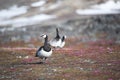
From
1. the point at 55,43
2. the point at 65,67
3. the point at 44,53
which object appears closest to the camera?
the point at 65,67

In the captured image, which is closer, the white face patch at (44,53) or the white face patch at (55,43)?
the white face patch at (44,53)

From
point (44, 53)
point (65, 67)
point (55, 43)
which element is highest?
point (44, 53)

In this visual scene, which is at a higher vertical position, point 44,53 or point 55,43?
point 44,53

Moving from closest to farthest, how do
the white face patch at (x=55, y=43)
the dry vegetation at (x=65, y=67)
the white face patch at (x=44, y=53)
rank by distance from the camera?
the dry vegetation at (x=65, y=67), the white face patch at (x=44, y=53), the white face patch at (x=55, y=43)

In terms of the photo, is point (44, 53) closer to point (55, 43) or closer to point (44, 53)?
point (44, 53)

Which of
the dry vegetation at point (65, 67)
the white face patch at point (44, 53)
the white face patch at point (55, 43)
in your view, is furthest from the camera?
the white face patch at point (55, 43)

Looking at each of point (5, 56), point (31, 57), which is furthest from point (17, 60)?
point (5, 56)

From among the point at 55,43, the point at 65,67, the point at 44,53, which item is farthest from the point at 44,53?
the point at 55,43

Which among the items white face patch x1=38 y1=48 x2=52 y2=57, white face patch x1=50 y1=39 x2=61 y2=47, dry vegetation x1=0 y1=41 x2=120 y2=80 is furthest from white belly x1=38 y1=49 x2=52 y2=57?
white face patch x1=50 y1=39 x2=61 y2=47

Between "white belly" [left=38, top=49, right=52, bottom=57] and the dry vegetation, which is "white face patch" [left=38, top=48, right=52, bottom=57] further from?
the dry vegetation

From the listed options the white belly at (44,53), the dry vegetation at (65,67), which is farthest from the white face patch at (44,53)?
the dry vegetation at (65,67)

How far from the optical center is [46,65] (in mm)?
44844

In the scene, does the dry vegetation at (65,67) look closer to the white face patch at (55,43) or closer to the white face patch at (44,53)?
the white face patch at (44,53)

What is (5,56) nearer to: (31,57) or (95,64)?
(31,57)
